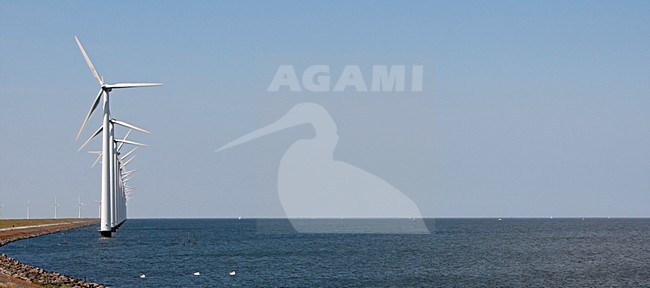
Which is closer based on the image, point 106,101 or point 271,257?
point 271,257

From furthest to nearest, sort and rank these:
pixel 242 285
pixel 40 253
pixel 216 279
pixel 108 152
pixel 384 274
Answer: pixel 108 152
pixel 40 253
pixel 384 274
pixel 216 279
pixel 242 285

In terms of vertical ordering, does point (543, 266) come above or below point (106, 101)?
below

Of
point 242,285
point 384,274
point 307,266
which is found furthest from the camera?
point 307,266

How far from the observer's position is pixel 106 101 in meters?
143

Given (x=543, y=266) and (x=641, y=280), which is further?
(x=543, y=266)

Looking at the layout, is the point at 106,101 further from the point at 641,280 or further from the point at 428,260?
the point at 641,280

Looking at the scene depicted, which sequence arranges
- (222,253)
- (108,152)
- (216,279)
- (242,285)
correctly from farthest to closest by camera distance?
1. (108,152)
2. (222,253)
3. (216,279)
4. (242,285)

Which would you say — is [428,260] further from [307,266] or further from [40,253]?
[40,253]

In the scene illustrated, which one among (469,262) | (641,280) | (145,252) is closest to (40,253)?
(145,252)

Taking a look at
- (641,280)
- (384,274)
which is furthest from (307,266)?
(641,280)

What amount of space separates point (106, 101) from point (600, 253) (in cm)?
8877

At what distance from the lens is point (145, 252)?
12938 cm

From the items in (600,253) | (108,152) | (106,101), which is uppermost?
(106,101)

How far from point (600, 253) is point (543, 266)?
111 feet
